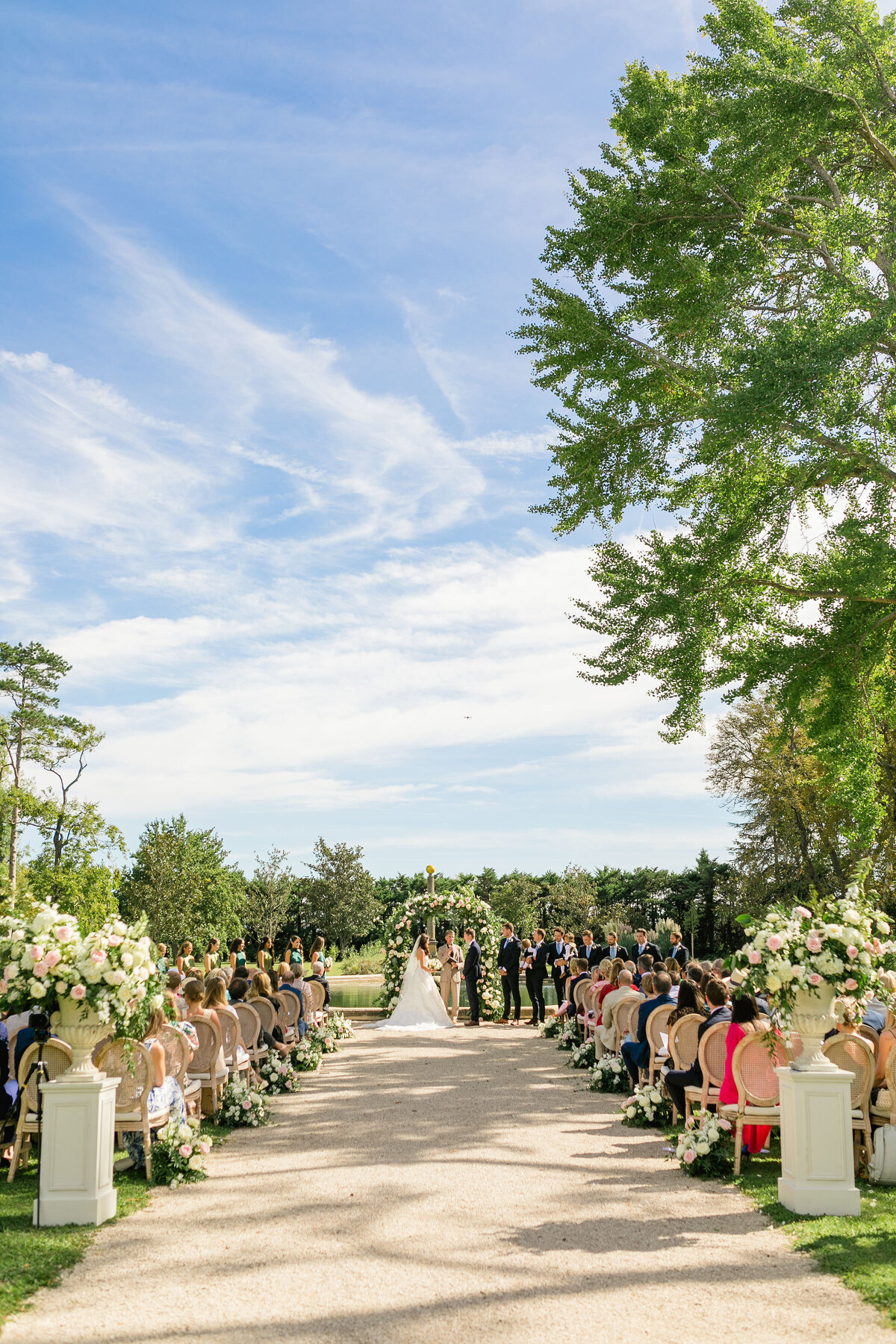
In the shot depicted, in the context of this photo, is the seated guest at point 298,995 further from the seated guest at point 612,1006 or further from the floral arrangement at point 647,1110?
the floral arrangement at point 647,1110

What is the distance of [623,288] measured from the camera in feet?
47.2

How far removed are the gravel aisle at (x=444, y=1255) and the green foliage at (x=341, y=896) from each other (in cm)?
3385

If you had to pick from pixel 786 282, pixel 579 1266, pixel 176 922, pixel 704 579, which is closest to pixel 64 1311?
pixel 579 1266

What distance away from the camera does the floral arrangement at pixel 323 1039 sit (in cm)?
1465

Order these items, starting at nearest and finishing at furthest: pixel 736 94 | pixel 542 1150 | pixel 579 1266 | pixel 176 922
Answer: pixel 579 1266
pixel 542 1150
pixel 736 94
pixel 176 922

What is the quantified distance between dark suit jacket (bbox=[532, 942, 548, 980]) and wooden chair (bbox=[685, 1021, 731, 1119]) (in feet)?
36.6

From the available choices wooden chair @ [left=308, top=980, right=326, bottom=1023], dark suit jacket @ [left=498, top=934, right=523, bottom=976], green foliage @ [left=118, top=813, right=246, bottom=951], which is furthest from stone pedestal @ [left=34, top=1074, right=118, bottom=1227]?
green foliage @ [left=118, top=813, right=246, bottom=951]

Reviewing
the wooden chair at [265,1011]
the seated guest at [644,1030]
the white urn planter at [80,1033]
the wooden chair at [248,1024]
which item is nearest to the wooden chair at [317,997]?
the wooden chair at [265,1011]

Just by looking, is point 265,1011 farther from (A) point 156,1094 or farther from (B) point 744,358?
(B) point 744,358

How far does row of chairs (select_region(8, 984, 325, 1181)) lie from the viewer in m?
7.08

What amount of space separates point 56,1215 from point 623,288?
13295 millimetres

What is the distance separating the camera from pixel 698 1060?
826 cm

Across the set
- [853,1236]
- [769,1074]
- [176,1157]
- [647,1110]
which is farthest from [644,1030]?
[176,1157]

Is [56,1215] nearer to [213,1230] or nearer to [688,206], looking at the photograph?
[213,1230]
